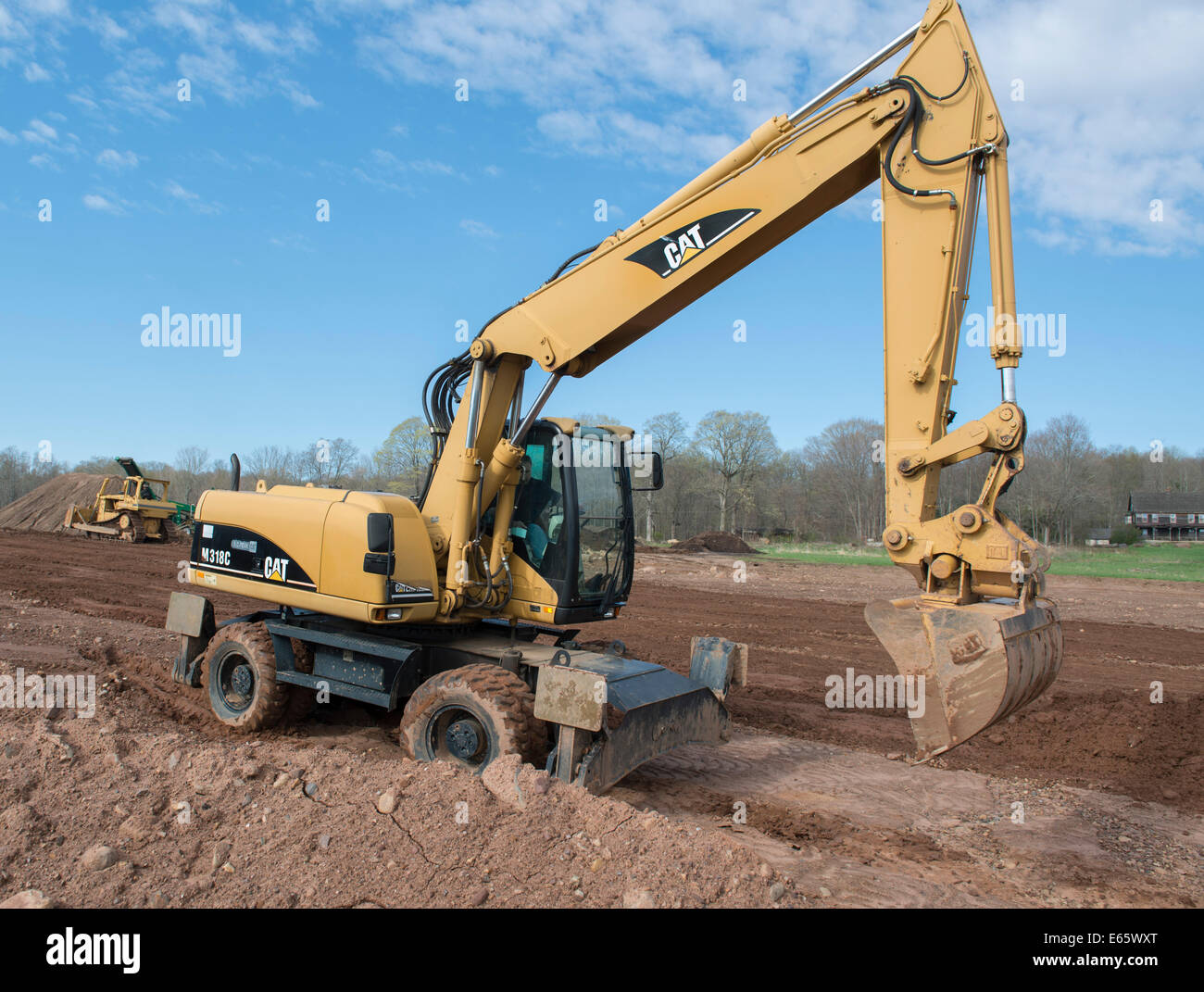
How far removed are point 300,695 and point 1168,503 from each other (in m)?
80.8

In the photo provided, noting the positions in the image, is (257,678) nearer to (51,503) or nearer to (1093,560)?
(1093,560)

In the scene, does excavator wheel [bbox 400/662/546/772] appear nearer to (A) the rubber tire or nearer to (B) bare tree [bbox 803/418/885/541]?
(A) the rubber tire

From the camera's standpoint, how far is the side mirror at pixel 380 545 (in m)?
5.71

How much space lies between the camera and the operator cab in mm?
6066

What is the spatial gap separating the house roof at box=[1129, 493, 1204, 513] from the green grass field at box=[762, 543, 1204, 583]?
1317 inches

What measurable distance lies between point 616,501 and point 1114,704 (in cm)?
585

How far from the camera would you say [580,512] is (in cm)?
610

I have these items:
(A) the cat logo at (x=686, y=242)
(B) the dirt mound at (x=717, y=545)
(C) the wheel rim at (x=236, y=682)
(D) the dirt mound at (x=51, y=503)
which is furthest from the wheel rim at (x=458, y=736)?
(D) the dirt mound at (x=51, y=503)

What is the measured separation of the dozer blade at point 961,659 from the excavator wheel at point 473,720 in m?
2.34

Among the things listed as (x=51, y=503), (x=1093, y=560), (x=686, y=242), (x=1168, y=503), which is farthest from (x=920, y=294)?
(x=1168, y=503)

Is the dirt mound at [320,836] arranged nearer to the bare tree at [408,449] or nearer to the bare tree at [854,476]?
the bare tree at [408,449]

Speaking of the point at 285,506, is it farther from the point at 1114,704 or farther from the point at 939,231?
the point at 1114,704
